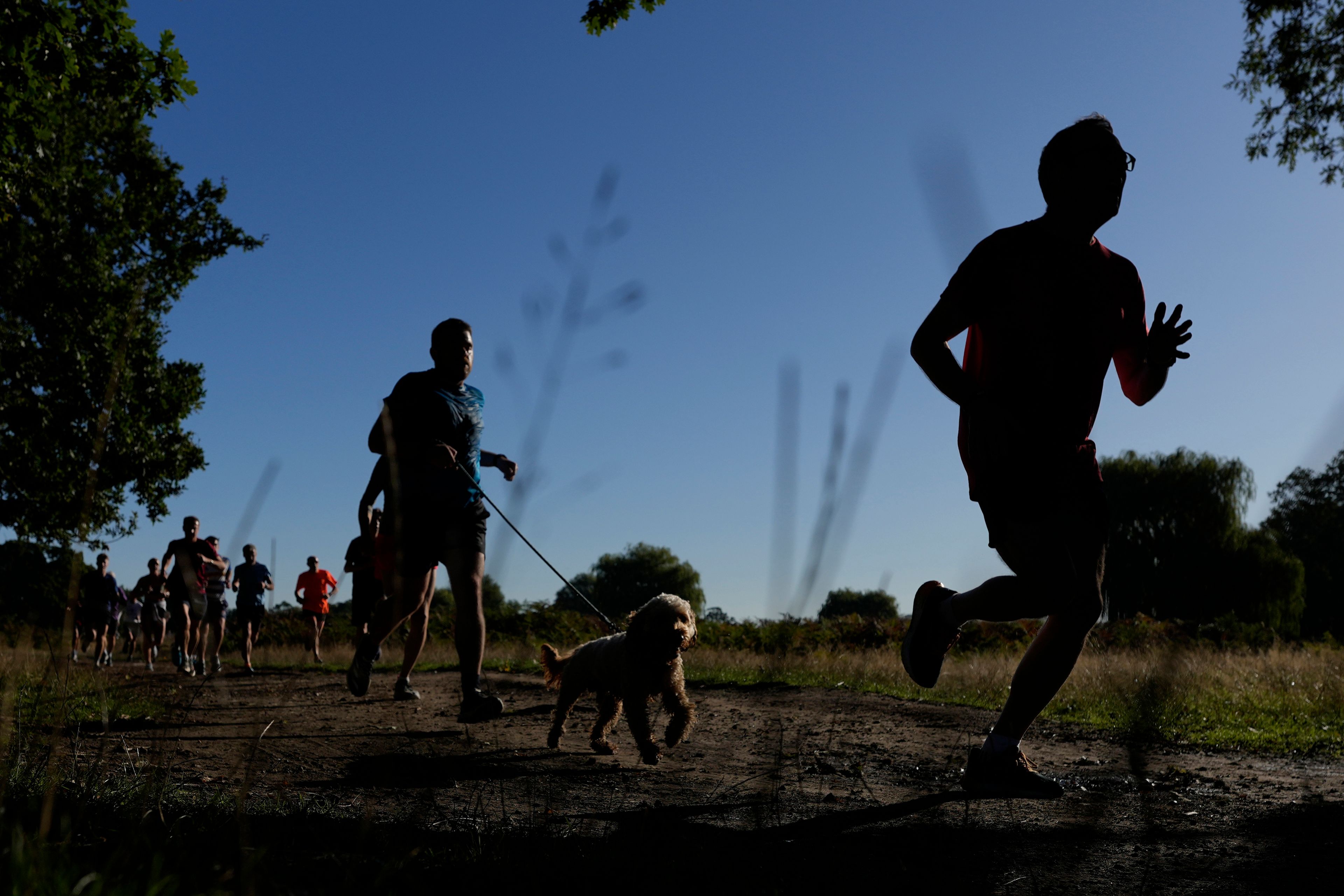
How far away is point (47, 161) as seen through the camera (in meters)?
Answer: 10.4

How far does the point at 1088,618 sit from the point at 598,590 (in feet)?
5.19

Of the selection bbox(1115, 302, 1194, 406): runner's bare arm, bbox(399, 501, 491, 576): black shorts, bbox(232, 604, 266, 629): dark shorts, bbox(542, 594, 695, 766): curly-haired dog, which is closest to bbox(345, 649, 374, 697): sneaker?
bbox(399, 501, 491, 576): black shorts

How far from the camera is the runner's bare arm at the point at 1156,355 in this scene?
303cm

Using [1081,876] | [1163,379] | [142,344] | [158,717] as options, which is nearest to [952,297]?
[1163,379]

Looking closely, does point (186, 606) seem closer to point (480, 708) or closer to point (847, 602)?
point (480, 708)

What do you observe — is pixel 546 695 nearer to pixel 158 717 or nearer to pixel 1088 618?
pixel 158 717

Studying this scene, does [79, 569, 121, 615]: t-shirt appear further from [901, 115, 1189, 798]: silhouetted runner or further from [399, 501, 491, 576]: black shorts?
[901, 115, 1189, 798]: silhouetted runner

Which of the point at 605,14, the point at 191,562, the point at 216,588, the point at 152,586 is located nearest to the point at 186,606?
the point at 216,588

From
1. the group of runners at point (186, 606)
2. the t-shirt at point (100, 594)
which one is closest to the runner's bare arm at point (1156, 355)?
the group of runners at point (186, 606)

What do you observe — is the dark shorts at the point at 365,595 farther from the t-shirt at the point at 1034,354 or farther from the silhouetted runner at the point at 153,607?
the t-shirt at the point at 1034,354

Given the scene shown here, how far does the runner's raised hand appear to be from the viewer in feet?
9.92

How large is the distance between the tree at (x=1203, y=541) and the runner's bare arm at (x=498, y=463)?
26791mm

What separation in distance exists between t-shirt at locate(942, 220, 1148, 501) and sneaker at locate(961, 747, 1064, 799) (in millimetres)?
845

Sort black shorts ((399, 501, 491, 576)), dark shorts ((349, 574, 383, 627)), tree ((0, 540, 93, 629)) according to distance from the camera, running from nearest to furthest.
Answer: tree ((0, 540, 93, 629)) → black shorts ((399, 501, 491, 576)) → dark shorts ((349, 574, 383, 627))
